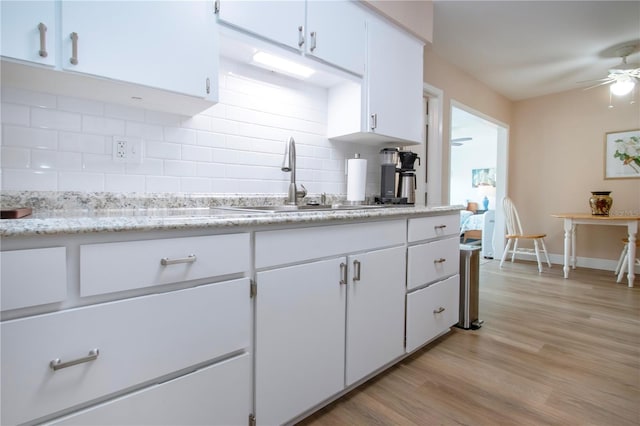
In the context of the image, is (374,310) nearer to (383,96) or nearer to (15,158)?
(383,96)

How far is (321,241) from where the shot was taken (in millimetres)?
1348

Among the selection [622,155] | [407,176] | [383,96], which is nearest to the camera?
[383,96]

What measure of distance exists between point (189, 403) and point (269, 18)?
5.28 ft

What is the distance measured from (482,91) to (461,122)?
6.46 feet

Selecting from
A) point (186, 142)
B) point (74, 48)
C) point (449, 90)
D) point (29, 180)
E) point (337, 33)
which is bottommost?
point (29, 180)

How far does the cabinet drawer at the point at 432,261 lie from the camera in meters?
1.85

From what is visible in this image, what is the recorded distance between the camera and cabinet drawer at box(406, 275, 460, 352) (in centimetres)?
187

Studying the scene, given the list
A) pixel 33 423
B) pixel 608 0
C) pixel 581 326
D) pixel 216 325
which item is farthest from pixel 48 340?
pixel 608 0

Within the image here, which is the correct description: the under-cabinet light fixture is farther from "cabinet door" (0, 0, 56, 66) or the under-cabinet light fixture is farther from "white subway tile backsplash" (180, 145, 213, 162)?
"cabinet door" (0, 0, 56, 66)

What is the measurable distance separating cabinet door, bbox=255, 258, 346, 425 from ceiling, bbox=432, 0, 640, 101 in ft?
8.34

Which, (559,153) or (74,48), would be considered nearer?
(74,48)

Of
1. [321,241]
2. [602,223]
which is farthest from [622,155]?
[321,241]

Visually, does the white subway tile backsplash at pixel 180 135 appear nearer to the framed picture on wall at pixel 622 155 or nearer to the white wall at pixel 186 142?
the white wall at pixel 186 142

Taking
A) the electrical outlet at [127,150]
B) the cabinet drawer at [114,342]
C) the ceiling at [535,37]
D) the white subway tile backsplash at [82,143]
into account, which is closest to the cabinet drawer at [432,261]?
the cabinet drawer at [114,342]
